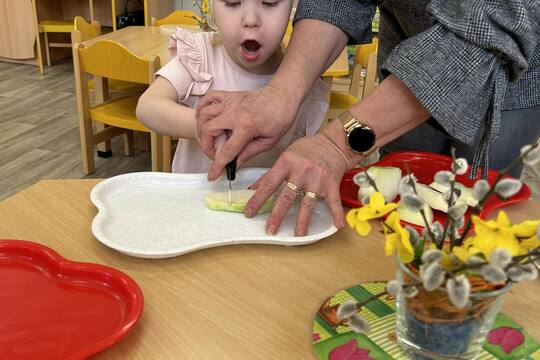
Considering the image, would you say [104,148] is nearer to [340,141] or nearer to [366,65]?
[366,65]

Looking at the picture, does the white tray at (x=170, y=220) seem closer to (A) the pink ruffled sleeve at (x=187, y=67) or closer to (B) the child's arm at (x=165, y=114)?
(B) the child's arm at (x=165, y=114)

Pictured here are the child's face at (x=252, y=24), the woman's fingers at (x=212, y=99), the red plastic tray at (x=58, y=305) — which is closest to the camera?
the red plastic tray at (x=58, y=305)

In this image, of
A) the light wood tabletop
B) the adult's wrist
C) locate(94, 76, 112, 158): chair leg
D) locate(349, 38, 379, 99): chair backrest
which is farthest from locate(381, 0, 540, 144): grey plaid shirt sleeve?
locate(94, 76, 112, 158): chair leg

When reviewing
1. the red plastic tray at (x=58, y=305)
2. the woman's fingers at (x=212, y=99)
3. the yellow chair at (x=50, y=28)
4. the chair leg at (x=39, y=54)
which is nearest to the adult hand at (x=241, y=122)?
the woman's fingers at (x=212, y=99)

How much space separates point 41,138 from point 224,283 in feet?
9.18

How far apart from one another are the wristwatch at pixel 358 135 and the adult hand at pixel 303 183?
0.04 meters

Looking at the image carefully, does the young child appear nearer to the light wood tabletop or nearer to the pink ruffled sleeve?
the pink ruffled sleeve

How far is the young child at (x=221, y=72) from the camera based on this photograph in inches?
40.9

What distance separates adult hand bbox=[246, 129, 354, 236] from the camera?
77cm

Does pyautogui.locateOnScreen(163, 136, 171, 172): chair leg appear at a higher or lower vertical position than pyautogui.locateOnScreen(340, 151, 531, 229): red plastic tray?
lower

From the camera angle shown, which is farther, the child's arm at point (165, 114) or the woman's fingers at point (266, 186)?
the child's arm at point (165, 114)

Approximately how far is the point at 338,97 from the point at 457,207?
2.30 m

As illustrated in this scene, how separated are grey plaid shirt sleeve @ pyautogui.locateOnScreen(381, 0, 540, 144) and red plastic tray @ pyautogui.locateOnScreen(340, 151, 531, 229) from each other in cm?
16

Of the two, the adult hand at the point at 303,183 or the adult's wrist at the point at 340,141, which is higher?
the adult's wrist at the point at 340,141
